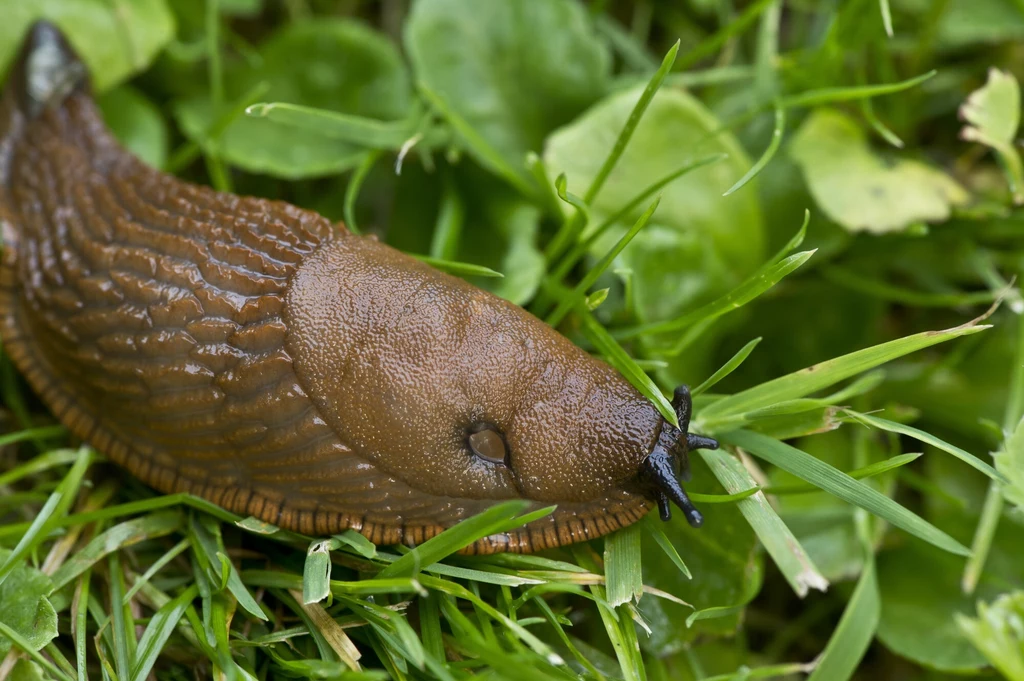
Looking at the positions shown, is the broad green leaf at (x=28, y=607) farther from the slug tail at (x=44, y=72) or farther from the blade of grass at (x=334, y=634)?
the slug tail at (x=44, y=72)

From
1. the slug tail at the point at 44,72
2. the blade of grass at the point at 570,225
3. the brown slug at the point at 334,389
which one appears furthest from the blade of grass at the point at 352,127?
the slug tail at the point at 44,72

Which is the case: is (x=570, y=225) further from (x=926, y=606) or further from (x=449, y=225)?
(x=926, y=606)

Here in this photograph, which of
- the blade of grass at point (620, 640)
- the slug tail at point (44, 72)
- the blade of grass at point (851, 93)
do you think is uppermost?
the blade of grass at point (851, 93)

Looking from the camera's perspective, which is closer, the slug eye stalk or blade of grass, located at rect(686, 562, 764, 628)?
the slug eye stalk

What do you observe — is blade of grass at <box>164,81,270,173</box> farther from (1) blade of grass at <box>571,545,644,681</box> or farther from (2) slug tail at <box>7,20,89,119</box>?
(1) blade of grass at <box>571,545,644,681</box>

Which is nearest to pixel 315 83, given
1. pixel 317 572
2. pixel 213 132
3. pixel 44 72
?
pixel 213 132

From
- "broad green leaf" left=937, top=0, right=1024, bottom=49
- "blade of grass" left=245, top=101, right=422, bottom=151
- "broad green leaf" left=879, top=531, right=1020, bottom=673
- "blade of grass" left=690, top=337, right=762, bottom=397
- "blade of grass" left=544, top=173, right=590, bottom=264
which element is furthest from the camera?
"broad green leaf" left=937, top=0, right=1024, bottom=49

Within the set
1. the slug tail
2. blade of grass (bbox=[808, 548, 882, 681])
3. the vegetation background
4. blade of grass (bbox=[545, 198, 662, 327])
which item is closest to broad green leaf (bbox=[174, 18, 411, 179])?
the vegetation background

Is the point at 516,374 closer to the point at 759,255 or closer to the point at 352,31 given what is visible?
the point at 759,255
